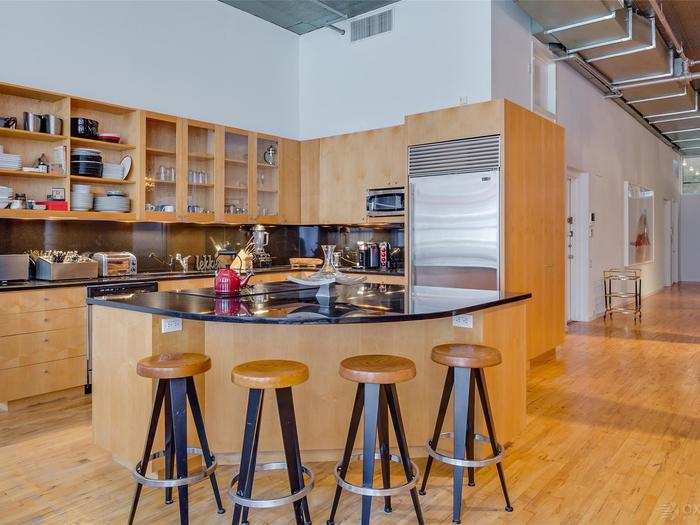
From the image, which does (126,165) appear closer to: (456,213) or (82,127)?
(82,127)

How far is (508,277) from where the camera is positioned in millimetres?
4523

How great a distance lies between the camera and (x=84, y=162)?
15.1 feet

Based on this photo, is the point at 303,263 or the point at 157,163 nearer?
the point at 157,163

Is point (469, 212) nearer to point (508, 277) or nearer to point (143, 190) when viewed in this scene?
point (508, 277)

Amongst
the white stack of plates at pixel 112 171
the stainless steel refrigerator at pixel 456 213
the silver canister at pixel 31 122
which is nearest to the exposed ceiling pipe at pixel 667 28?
the stainless steel refrigerator at pixel 456 213

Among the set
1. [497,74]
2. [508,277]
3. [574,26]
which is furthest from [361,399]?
[574,26]

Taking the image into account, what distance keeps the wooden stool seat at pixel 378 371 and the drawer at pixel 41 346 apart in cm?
282

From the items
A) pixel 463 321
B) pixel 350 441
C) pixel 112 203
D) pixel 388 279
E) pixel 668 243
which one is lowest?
pixel 350 441

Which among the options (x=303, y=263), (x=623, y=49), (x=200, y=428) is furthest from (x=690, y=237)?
(x=200, y=428)

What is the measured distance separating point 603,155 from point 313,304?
23.7 feet

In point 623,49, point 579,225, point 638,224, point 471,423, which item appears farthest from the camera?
point 638,224

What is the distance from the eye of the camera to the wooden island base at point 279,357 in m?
2.82

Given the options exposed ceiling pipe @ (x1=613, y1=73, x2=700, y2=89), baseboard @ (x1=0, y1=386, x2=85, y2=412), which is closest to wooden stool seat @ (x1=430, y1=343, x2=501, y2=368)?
baseboard @ (x1=0, y1=386, x2=85, y2=412)

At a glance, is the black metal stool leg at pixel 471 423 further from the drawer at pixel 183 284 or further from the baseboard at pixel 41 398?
the baseboard at pixel 41 398
